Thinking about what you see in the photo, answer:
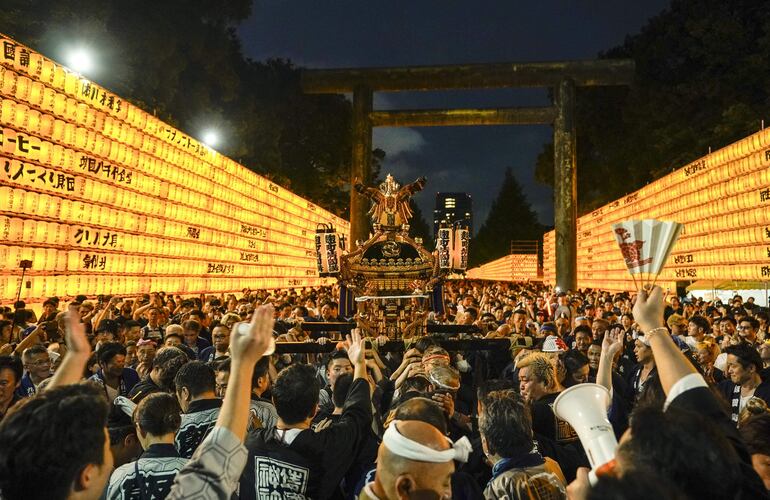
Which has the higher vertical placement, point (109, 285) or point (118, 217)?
point (118, 217)

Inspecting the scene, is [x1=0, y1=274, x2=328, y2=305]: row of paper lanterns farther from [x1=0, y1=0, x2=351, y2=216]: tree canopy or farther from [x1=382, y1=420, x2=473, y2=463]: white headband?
[x1=382, y1=420, x2=473, y2=463]: white headband

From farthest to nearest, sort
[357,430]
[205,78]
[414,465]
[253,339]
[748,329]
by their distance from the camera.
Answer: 1. [205,78]
2. [748,329]
3. [357,430]
4. [414,465]
5. [253,339]

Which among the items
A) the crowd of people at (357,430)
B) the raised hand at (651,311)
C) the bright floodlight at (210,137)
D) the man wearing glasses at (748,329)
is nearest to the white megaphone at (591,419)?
the crowd of people at (357,430)

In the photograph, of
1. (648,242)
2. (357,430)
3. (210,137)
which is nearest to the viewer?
(648,242)

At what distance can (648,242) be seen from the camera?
2.63 m

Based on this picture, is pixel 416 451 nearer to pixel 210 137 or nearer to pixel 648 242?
pixel 648 242

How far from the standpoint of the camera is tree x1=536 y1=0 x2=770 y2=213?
79.0 feet

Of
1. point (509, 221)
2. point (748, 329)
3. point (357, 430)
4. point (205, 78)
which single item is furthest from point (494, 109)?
point (509, 221)

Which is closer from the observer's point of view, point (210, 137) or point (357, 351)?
point (357, 351)

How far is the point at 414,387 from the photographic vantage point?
3.92 metres

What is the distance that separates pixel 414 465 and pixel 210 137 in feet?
78.7

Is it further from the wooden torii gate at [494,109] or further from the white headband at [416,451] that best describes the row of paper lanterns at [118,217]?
the white headband at [416,451]

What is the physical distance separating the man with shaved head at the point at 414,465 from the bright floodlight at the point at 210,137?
22989mm

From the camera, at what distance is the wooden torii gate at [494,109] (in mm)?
21875
